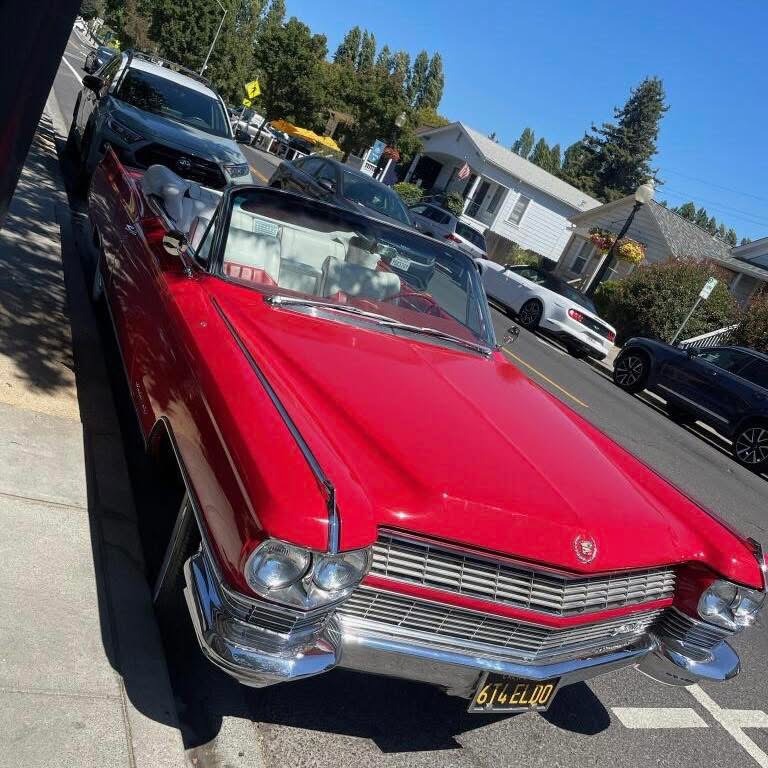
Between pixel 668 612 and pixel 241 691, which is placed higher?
pixel 668 612

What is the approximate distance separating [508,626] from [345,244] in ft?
7.65

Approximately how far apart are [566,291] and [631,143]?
72858 millimetres

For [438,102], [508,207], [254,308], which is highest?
[438,102]

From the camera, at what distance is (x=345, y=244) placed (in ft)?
13.8

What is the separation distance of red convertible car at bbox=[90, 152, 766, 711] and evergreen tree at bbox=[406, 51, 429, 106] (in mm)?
105632

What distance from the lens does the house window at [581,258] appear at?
39.1 meters

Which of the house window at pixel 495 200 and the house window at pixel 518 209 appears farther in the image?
the house window at pixel 495 200

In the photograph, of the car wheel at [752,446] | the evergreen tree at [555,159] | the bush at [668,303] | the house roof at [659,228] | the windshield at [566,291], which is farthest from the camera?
the evergreen tree at [555,159]

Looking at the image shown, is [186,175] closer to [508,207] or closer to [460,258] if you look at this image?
[460,258]

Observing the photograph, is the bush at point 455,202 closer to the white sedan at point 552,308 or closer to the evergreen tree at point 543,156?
the white sedan at point 552,308

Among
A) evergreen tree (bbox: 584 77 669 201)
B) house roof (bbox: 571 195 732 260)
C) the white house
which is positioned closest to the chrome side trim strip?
house roof (bbox: 571 195 732 260)

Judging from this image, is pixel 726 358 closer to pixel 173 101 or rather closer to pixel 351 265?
pixel 173 101

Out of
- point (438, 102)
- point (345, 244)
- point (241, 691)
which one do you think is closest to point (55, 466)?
point (241, 691)

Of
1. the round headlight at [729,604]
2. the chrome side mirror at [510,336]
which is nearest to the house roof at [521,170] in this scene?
the chrome side mirror at [510,336]
